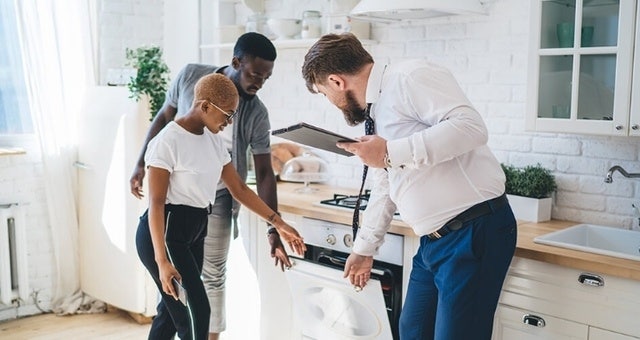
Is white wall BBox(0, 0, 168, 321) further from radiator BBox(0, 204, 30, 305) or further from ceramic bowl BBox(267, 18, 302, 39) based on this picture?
ceramic bowl BBox(267, 18, 302, 39)

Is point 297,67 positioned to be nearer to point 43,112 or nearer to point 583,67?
point 43,112

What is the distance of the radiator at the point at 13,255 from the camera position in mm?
3857

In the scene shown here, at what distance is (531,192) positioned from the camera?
2771 millimetres

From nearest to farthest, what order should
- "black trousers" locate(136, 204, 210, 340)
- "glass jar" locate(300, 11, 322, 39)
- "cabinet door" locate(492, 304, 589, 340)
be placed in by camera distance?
1. "cabinet door" locate(492, 304, 589, 340)
2. "black trousers" locate(136, 204, 210, 340)
3. "glass jar" locate(300, 11, 322, 39)

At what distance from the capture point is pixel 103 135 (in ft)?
12.9

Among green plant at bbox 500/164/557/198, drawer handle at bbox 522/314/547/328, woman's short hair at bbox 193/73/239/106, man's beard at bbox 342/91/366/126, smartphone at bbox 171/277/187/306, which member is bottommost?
drawer handle at bbox 522/314/547/328

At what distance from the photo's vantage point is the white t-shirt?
2422 millimetres

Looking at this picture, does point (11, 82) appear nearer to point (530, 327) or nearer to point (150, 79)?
point (150, 79)

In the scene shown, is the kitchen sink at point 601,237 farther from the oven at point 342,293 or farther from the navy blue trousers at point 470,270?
the oven at point 342,293

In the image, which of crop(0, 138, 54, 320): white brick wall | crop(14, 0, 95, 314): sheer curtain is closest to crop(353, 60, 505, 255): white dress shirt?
crop(14, 0, 95, 314): sheer curtain

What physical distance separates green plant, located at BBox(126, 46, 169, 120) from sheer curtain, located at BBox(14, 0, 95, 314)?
0.47 m

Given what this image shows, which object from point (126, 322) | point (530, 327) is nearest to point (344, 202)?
point (530, 327)

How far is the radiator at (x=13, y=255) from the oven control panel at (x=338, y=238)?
177cm

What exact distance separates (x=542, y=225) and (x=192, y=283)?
1331mm
